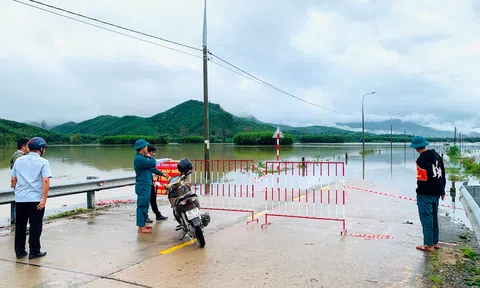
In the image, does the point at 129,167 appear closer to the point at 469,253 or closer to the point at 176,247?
the point at 176,247

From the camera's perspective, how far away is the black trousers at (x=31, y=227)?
6.13 meters

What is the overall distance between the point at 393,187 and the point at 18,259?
14742 mm

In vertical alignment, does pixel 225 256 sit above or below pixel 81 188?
below

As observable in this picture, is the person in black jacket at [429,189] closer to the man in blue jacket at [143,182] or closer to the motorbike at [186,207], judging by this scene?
the motorbike at [186,207]

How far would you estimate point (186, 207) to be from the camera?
700 centimetres

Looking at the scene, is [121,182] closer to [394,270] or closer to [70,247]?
[70,247]

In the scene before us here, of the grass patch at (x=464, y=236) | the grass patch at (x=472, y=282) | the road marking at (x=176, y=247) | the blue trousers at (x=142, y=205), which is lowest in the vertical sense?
the grass patch at (x=464, y=236)

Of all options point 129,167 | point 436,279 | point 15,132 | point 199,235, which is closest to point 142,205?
point 199,235

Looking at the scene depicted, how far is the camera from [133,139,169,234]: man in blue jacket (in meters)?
7.77

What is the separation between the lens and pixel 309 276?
5305 millimetres

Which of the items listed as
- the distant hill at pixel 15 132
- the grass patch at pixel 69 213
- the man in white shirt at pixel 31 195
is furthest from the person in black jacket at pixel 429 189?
the distant hill at pixel 15 132

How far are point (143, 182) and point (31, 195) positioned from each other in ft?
7.23

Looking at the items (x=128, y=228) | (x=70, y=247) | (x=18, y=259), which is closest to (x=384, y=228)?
(x=128, y=228)

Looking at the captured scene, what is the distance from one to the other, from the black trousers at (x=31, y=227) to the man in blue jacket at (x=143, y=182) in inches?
78.6
